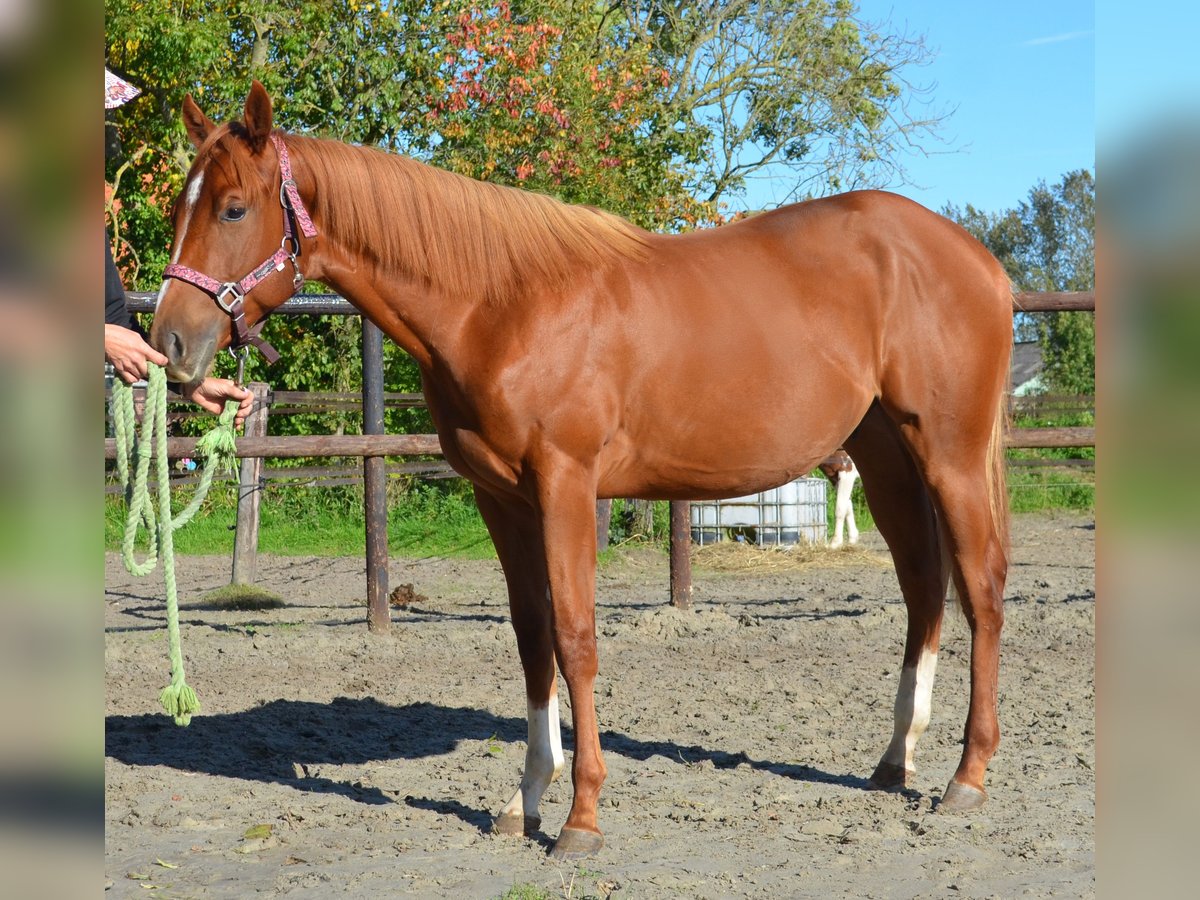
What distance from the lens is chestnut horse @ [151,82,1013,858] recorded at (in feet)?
9.62

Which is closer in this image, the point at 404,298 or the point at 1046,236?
the point at 404,298

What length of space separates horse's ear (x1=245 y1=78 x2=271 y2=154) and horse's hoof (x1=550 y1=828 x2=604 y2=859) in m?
2.02

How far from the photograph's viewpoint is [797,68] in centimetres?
1702

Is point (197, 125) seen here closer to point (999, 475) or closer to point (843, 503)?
point (999, 475)

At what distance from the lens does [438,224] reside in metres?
3.10

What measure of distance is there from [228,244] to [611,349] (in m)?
1.07

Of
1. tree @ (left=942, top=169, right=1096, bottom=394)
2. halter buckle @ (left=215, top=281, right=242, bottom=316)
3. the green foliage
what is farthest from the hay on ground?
tree @ (left=942, top=169, right=1096, bottom=394)

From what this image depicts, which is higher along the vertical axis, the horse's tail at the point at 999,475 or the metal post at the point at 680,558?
the horse's tail at the point at 999,475

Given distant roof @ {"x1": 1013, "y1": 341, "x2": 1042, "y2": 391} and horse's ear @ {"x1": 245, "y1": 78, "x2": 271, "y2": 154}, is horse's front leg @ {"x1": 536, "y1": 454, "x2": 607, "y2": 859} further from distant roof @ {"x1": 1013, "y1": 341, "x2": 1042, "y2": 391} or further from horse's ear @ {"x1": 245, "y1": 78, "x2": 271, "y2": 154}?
distant roof @ {"x1": 1013, "y1": 341, "x2": 1042, "y2": 391}

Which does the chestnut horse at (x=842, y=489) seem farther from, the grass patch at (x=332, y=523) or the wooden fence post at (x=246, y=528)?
the wooden fence post at (x=246, y=528)

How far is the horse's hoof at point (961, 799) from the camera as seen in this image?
3320mm

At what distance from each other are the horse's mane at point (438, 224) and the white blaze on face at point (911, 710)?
177 centimetres

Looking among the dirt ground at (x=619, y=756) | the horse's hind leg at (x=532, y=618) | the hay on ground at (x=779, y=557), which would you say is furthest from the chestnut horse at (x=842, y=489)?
the horse's hind leg at (x=532, y=618)

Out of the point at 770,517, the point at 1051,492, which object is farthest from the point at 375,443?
the point at 1051,492
